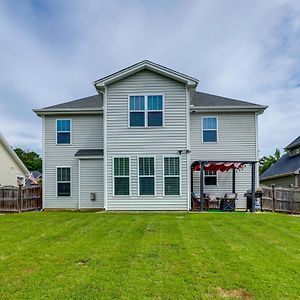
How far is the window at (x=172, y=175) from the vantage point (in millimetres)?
14812

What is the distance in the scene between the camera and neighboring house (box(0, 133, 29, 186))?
72.4 feet

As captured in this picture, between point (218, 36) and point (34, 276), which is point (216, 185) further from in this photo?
point (34, 276)

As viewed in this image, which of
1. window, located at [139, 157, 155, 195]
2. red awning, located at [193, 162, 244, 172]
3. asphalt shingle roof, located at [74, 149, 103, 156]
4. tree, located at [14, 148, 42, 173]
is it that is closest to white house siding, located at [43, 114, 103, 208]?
asphalt shingle roof, located at [74, 149, 103, 156]

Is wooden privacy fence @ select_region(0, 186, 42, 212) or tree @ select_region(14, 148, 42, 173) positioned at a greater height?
tree @ select_region(14, 148, 42, 173)

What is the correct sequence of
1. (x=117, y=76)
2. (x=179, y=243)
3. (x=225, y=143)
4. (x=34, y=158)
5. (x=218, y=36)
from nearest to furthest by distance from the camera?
(x=179, y=243), (x=117, y=76), (x=218, y=36), (x=225, y=143), (x=34, y=158)

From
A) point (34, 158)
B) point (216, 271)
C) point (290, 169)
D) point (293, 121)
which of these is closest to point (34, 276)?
point (216, 271)

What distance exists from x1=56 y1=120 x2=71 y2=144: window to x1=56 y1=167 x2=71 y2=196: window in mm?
1447

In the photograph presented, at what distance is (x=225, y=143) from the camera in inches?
677

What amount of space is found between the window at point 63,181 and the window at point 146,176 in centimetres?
451

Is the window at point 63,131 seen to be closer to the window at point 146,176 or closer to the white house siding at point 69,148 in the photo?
the white house siding at point 69,148

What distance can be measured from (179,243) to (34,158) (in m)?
58.9

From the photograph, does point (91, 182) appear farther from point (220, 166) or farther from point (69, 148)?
point (220, 166)

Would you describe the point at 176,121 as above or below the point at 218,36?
below

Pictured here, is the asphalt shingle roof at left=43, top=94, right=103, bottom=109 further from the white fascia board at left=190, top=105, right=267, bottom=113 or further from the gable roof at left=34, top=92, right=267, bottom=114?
the white fascia board at left=190, top=105, right=267, bottom=113
